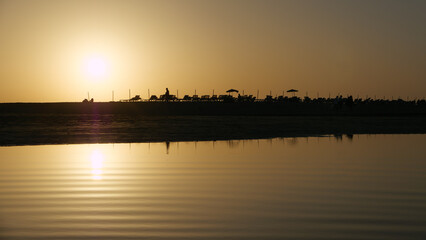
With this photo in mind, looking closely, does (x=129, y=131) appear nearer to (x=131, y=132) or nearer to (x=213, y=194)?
Result: (x=131, y=132)

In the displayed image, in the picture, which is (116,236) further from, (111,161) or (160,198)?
(111,161)

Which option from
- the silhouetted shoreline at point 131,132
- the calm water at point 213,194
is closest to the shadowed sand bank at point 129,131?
the silhouetted shoreline at point 131,132

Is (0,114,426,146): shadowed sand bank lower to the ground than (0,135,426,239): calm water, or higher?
higher

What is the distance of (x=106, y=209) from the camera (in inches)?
550

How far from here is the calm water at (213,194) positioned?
38.6 ft

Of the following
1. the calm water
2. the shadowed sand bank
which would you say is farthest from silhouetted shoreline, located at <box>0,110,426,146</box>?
the calm water

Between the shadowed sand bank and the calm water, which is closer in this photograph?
the calm water

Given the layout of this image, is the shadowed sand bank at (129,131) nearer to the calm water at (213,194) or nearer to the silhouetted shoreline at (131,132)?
the silhouetted shoreline at (131,132)

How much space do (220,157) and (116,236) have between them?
15620 mm

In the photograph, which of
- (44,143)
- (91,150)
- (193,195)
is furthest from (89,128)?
(193,195)

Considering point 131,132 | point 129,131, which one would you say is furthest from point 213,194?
point 129,131

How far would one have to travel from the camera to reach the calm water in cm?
1176

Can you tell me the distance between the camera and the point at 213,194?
53.3ft

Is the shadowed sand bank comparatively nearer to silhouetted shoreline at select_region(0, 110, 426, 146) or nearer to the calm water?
silhouetted shoreline at select_region(0, 110, 426, 146)
